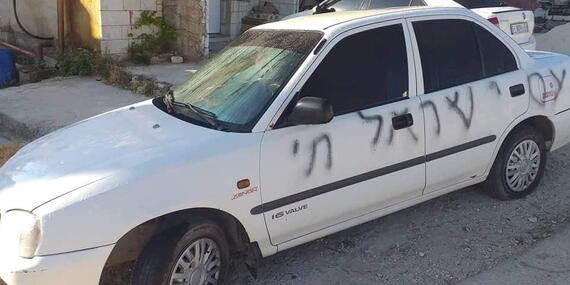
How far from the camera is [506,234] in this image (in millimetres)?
4180

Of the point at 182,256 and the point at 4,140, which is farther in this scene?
the point at 4,140

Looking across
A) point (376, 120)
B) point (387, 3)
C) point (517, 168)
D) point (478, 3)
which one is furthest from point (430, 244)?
point (478, 3)

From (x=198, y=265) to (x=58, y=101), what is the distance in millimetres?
5210

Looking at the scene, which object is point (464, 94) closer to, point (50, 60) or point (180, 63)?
point (180, 63)

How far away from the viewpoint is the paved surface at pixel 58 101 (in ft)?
22.4

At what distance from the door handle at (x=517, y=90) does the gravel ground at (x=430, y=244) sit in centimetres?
89

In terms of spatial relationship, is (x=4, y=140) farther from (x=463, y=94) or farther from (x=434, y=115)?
(x=463, y=94)

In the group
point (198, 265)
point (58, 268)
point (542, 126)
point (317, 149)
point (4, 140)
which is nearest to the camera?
point (58, 268)

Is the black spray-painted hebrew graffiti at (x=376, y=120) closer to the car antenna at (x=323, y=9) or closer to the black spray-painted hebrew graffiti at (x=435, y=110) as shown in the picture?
the black spray-painted hebrew graffiti at (x=435, y=110)

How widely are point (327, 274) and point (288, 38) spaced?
5.11 feet

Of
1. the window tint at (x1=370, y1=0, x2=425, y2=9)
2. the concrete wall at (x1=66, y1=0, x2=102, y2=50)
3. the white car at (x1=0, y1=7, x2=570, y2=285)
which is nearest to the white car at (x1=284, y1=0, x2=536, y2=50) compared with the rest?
the window tint at (x1=370, y1=0, x2=425, y2=9)

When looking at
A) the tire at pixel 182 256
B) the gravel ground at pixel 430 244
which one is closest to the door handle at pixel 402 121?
the gravel ground at pixel 430 244

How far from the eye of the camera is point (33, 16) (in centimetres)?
1096

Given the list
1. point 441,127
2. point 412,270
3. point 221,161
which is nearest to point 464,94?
point 441,127
